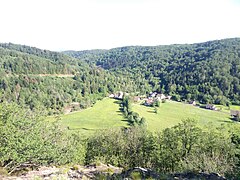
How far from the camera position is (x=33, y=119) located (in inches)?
1004

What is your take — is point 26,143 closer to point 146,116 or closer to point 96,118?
point 96,118

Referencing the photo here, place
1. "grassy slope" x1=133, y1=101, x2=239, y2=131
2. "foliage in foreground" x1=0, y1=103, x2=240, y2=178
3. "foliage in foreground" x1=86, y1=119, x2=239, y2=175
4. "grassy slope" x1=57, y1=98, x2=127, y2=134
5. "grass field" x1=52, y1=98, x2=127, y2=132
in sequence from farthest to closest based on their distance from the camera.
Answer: "grassy slope" x1=133, y1=101, x2=239, y2=131 → "grassy slope" x1=57, y1=98, x2=127, y2=134 → "grass field" x1=52, y1=98, x2=127, y2=132 → "foliage in foreground" x1=86, y1=119, x2=239, y2=175 → "foliage in foreground" x1=0, y1=103, x2=240, y2=178

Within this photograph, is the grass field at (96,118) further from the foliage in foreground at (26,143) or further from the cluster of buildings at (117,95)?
the foliage in foreground at (26,143)

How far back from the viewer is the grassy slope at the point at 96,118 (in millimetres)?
76338

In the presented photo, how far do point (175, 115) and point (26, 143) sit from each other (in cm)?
7420

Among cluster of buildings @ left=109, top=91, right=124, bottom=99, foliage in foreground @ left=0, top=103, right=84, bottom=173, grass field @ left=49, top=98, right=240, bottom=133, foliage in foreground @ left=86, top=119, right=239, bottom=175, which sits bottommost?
grass field @ left=49, top=98, right=240, bottom=133

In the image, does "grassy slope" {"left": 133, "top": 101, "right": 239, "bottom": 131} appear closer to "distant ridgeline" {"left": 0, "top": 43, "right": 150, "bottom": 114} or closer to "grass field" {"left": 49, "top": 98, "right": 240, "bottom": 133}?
"grass field" {"left": 49, "top": 98, "right": 240, "bottom": 133}

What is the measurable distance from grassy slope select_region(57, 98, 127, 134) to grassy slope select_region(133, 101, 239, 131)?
29.6 ft

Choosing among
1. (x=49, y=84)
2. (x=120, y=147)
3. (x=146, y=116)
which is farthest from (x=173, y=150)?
(x=49, y=84)

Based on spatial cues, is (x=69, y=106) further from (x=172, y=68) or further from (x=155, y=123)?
(x=172, y=68)

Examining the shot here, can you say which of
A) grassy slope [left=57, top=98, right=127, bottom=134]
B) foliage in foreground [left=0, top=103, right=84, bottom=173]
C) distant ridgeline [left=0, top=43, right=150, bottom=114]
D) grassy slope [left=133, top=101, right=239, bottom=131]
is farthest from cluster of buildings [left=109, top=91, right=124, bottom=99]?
foliage in foreground [left=0, top=103, right=84, bottom=173]

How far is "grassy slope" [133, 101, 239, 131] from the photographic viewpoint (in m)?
78.9

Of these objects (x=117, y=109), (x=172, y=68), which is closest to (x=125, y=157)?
(x=117, y=109)

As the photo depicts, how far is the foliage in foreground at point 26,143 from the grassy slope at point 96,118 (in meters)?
45.8
